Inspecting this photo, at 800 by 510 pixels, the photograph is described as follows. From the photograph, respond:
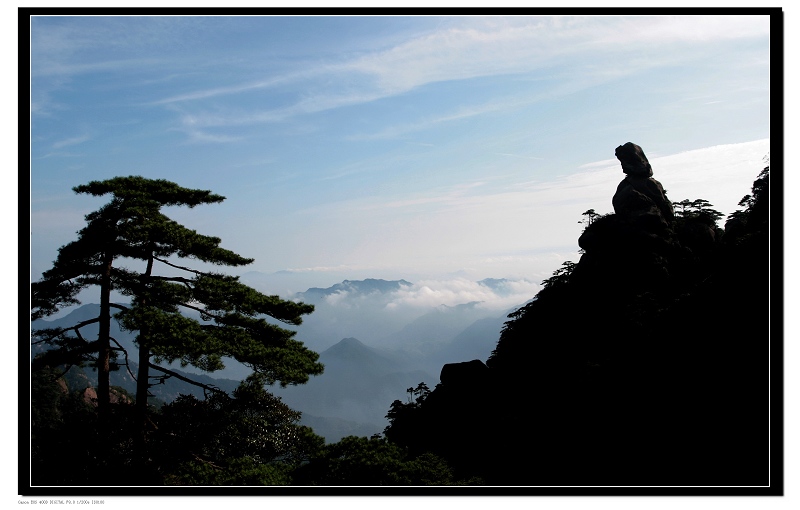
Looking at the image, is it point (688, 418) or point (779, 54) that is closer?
point (779, 54)

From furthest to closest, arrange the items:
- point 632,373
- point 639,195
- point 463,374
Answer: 1. point 639,195
2. point 463,374
3. point 632,373

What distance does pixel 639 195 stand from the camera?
25.3 metres

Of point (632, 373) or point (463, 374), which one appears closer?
point (632, 373)

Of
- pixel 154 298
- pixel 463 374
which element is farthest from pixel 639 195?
pixel 154 298

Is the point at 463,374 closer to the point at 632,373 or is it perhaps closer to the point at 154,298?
the point at 632,373

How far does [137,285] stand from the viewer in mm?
10414

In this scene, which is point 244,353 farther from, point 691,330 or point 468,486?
point 691,330

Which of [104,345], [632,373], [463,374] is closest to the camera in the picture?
[104,345]

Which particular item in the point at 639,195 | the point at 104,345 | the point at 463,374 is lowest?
the point at 463,374

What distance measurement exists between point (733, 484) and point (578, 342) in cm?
1523

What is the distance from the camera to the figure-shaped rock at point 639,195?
82.0 feet

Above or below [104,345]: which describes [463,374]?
→ below

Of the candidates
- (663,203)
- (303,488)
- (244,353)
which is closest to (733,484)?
(303,488)

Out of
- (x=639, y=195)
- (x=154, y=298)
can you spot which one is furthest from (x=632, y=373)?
(x=154, y=298)
